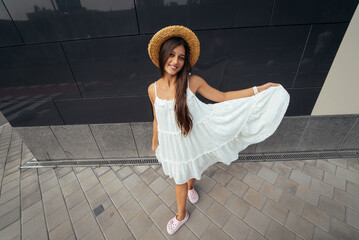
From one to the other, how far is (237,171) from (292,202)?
0.86 meters

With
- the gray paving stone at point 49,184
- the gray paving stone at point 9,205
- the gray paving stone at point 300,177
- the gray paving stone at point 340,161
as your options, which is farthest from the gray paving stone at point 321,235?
the gray paving stone at point 9,205

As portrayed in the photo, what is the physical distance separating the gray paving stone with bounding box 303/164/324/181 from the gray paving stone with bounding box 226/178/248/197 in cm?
121

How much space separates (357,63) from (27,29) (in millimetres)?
5151

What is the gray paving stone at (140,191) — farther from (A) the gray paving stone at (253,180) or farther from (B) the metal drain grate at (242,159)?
(A) the gray paving stone at (253,180)

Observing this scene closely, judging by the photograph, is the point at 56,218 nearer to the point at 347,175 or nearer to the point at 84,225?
the point at 84,225

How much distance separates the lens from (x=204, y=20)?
→ 2.08m

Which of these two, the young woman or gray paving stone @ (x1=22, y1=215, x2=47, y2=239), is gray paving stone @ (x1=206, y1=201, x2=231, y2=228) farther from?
gray paving stone @ (x1=22, y1=215, x2=47, y2=239)

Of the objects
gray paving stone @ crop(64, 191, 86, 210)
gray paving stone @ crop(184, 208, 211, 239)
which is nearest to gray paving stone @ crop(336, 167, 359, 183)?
gray paving stone @ crop(184, 208, 211, 239)

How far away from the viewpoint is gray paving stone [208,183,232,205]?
2316mm

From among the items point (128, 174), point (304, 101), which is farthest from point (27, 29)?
point (304, 101)

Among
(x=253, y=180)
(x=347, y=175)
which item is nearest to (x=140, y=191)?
(x=253, y=180)

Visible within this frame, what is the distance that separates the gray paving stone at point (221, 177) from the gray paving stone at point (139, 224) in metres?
1.27

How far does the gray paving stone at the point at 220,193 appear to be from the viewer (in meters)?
2.32

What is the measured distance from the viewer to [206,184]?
2.55 metres
